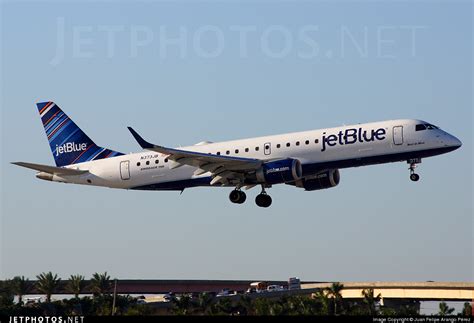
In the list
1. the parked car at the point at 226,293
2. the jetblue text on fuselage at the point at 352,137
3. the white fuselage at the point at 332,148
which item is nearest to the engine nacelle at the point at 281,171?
the white fuselage at the point at 332,148

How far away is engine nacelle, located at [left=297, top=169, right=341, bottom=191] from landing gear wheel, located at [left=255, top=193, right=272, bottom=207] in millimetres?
2681

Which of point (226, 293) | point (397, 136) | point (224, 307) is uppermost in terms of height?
point (397, 136)

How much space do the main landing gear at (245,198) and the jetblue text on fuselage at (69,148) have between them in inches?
533

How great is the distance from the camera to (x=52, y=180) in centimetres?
8000

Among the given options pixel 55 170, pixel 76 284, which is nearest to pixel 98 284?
pixel 76 284

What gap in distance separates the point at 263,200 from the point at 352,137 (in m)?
9.71

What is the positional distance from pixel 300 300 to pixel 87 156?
23972 millimetres

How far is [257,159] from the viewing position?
236 ft

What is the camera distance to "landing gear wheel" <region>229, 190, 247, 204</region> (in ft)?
247

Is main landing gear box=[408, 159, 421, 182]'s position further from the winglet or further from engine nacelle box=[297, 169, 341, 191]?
the winglet

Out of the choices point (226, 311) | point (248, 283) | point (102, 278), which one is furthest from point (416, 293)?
point (226, 311)

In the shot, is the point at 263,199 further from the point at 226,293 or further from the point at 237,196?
the point at 226,293

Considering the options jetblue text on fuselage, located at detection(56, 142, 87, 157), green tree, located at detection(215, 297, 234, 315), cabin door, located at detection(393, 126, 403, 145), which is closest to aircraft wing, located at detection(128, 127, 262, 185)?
cabin door, located at detection(393, 126, 403, 145)

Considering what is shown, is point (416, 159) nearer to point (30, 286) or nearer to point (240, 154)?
point (240, 154)
